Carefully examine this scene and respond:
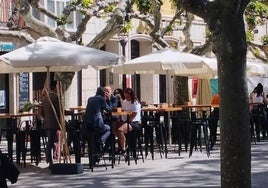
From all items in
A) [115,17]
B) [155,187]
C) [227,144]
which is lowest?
[155,187]

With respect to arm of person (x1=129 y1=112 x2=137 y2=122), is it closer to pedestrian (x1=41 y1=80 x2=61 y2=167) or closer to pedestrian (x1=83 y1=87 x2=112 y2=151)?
pedestrian (x1=83 y1=87 x2=112 y2=151)

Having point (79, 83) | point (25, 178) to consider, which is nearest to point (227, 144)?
point (25, 178)

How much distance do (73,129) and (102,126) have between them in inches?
47.6

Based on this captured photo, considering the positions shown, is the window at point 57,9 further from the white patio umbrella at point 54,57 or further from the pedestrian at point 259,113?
the white patio umbrella at point 54,57

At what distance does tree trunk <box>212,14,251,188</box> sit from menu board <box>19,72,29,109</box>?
19.8m

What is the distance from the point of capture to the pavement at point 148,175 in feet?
39.3

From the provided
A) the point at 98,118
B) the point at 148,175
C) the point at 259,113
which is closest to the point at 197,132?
the point at 98,118

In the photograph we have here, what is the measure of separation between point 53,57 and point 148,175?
284 centimetres

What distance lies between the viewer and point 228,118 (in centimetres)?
759

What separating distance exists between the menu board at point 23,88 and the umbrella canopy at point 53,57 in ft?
40.8

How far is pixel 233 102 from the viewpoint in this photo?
7566mm

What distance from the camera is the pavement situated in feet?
39.3

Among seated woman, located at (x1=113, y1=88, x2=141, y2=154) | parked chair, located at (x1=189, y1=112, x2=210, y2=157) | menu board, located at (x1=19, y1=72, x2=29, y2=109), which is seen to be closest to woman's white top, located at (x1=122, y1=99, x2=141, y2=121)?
seated woman, located at (x1=113, y1=88, x2=141, y2=154)

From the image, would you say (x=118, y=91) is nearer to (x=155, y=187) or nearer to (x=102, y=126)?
(x=102, y=126)
